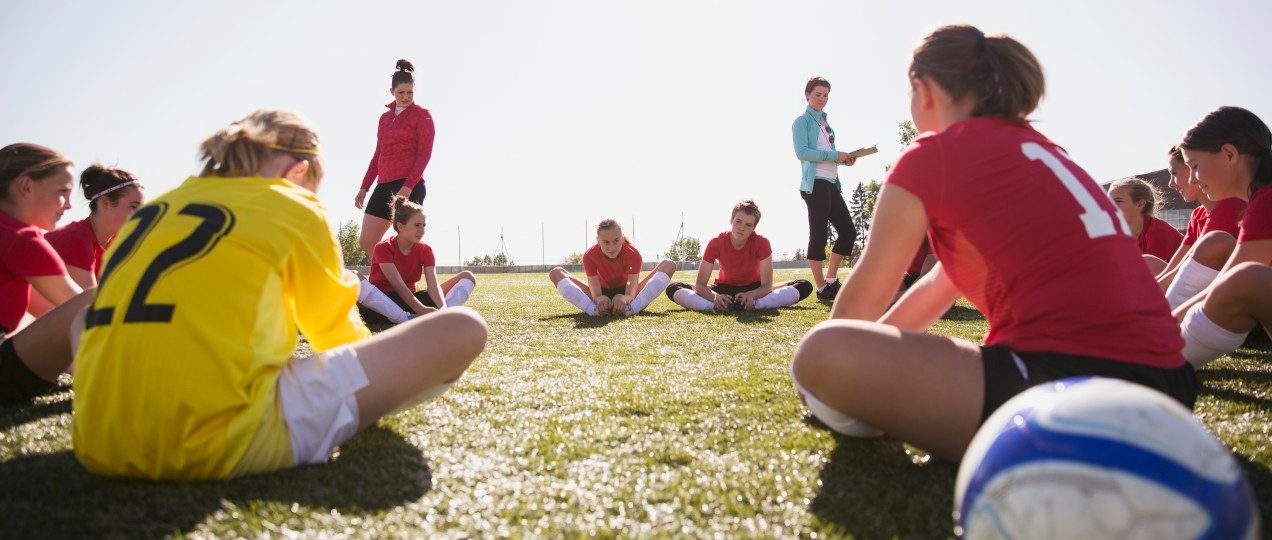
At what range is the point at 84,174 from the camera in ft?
16.6

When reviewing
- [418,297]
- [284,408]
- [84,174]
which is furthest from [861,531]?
[418,297]

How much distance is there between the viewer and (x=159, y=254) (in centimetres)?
222

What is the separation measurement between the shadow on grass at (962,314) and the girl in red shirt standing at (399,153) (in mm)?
5636

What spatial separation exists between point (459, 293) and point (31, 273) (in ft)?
17.8

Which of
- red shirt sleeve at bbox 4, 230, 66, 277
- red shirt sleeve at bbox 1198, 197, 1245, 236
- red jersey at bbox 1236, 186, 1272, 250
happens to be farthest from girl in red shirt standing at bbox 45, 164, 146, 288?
red shirt sleeve at bbox 1198, 197, 1245, 236

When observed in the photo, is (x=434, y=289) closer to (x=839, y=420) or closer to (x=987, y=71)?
(x=839, y=420)

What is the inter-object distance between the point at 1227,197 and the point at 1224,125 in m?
0.53

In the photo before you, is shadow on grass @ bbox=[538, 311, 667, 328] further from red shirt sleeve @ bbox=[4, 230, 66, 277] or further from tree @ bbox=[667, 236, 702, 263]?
tree @ bbox=[667, 236, 702, 263]

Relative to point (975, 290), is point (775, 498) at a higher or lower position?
lower

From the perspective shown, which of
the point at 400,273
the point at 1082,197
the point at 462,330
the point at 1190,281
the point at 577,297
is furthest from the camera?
the point at 577,297

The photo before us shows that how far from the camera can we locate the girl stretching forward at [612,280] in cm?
886

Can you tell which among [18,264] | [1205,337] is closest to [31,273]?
[18,264]

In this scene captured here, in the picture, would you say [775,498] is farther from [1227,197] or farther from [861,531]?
[1227,197]

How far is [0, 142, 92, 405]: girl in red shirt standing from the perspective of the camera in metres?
3.52
